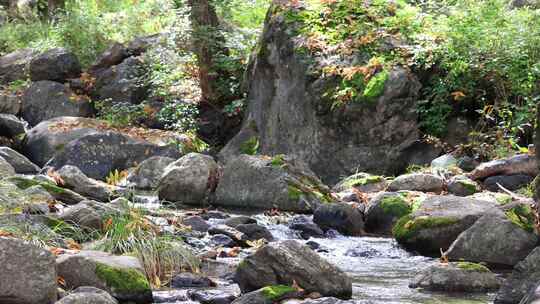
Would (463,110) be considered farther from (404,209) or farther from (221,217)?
(221,217)

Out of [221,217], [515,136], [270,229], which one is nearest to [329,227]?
[270,229]

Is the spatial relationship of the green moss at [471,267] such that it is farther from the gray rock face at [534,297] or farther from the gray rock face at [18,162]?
the gray rock face at [18,162]

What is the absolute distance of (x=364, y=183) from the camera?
12.8m

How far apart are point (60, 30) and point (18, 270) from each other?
16.7m

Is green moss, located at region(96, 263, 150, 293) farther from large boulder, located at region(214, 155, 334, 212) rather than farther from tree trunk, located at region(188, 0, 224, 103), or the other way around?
tree trunk, located at region(188, 0, 224, 103)

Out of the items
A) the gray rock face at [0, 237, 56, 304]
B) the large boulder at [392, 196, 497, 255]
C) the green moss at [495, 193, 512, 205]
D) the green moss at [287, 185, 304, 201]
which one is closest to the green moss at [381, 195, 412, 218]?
the large boulder at [392, 196, 497, 255]

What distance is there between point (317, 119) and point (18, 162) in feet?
17.8

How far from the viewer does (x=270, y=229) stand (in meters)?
10.5

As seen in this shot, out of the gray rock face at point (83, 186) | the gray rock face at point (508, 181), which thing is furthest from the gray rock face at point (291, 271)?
the gray rock face at point (508, 181)

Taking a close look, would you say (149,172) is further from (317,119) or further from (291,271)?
(291,271)

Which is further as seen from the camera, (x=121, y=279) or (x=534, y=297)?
(x=121, y=279)

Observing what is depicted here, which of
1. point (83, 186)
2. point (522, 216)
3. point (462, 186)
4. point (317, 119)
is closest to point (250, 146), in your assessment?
point (317, 119)

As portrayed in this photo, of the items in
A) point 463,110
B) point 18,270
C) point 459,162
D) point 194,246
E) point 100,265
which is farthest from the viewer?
point 463,110

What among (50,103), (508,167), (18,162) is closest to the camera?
(508,167)
